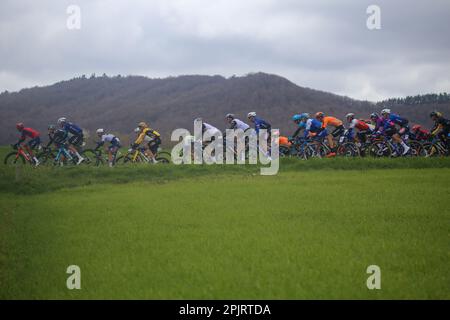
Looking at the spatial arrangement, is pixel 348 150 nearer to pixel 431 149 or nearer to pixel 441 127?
pixel 431 149

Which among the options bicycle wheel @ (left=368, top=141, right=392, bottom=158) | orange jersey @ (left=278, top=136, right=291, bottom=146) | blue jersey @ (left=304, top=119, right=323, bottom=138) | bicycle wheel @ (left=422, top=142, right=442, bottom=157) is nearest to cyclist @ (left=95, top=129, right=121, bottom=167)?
orange jersey @ (left=278, top=136, right=291, bottom=146)

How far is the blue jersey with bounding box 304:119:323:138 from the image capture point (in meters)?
21.0

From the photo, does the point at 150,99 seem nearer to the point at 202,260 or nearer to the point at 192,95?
the point at 192,95

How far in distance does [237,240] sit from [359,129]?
1489 cm

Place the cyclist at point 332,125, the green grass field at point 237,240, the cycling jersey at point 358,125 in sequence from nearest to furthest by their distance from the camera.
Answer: the green grass field at point 237,240, the cycling jersey at point 358,125, the cyclist at point 332,125

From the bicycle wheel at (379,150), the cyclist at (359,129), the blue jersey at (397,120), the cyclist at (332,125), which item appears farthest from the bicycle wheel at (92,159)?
the blue jersey at (397,120)

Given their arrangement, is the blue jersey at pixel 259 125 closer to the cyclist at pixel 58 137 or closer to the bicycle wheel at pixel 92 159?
the bicycle wheel at pixel 92 159

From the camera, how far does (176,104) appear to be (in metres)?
108

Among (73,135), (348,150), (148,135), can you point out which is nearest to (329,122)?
(348,150)

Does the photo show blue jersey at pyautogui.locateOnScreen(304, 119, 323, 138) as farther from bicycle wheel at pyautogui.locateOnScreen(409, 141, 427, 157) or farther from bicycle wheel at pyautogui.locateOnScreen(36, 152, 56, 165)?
A: bicycle wheel at pyautogui.locateOnScreen(36, 152, 56, 165)

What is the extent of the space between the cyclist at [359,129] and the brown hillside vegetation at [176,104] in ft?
199

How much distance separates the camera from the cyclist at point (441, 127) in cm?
1917

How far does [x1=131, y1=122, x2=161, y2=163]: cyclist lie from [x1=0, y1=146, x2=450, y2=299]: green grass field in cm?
737

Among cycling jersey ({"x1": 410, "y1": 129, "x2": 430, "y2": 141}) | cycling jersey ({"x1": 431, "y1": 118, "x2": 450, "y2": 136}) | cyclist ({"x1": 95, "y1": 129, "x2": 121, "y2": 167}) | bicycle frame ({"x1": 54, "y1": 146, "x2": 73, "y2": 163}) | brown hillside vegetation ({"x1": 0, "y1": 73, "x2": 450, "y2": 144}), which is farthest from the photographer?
brown hillside vegetation ({"x1": 0, "y1": 73, "x2": 450, "y2": 144})
